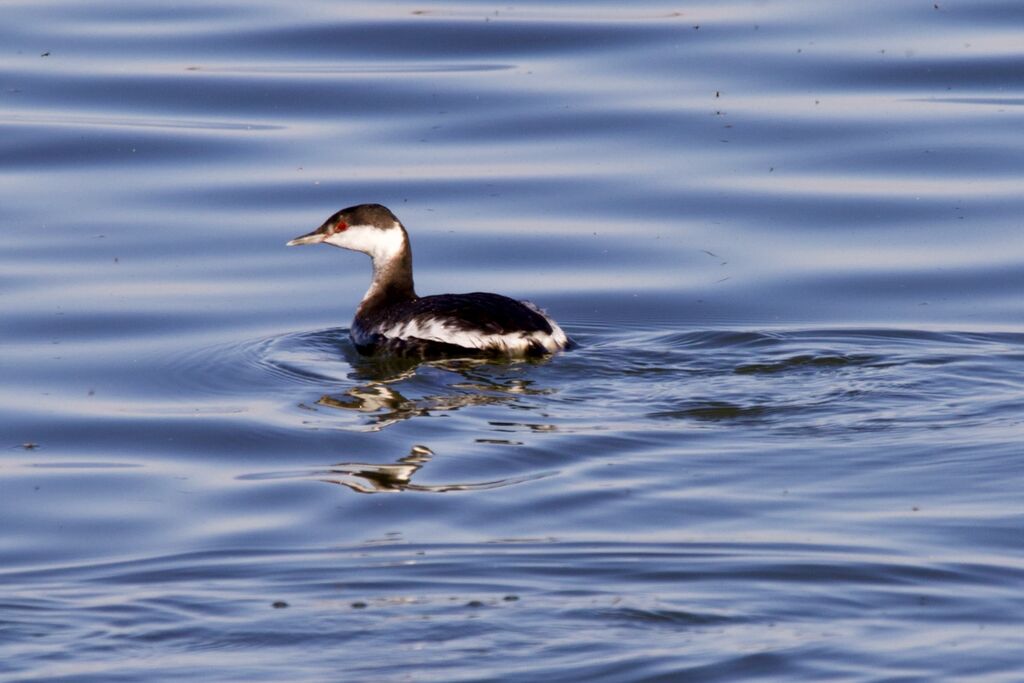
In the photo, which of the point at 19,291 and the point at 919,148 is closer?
the point at 19,291

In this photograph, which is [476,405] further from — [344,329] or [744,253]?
[744,253]

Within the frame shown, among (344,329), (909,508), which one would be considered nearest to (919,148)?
(344,329)

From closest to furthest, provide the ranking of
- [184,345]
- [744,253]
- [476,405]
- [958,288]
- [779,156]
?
[476,405] < [184,345] < [958,288] < [744,253] < [779,156]

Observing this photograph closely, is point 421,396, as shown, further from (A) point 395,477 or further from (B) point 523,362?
(A) point 395,477

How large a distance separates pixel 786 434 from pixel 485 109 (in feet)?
26.8

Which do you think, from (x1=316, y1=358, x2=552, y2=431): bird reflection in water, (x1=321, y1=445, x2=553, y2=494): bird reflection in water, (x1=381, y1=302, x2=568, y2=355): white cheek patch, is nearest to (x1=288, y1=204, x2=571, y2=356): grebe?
(x1=381, y1=302, x2=568, y2=355): white cheek patch

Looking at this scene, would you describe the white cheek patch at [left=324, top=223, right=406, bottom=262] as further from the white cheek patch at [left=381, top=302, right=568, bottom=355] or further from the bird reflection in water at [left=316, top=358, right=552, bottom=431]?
the bird reflection in water at [left=316, top=358, right=552, bottom=431]

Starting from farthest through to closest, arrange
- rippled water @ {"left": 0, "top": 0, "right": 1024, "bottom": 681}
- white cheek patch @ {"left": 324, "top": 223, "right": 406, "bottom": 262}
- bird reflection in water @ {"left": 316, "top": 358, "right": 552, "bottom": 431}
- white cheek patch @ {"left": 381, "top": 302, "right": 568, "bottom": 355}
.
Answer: white cheek patch @ {"left": 324, "top": 223, "right": 406, "bottom": 262}
white cheek patch @ {"left": 381, "top": 302, "right": 568, "bottom": 355}
bird reflection in water @ {"left": 316, "top": 358, "right": 552, "bottom": 431}
rippled water @ {"left": 0, "top": 0, "right": 1024, "bottom": 681}

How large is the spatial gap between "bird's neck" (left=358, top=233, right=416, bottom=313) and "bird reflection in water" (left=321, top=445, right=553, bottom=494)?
2.97 m

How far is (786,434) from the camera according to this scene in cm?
872

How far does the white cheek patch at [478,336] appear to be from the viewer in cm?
1023

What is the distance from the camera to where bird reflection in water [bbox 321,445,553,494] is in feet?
26.5

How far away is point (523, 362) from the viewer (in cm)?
1027

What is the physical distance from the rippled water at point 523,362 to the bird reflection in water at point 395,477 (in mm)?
32
